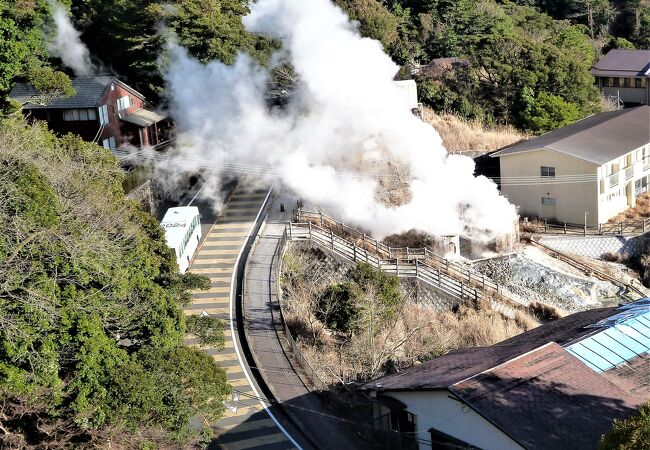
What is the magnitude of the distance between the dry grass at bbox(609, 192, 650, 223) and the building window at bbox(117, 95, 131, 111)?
19247 mm

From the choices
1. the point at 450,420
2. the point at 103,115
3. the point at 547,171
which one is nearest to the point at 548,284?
the point at 547,171

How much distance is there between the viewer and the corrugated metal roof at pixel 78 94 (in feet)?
106

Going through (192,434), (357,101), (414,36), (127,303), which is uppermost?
(414,36)

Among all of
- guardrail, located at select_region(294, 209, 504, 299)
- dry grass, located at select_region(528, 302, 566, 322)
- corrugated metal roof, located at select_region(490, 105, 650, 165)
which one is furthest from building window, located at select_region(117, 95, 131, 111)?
dry grass, located at select_region(528, 302, 566, 322)

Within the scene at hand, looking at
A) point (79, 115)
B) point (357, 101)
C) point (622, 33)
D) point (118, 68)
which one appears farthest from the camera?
point (622, 33)

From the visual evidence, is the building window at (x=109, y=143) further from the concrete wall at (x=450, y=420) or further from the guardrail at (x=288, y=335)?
the concrete wall at (x=450, y=420)

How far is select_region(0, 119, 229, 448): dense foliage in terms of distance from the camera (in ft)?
53.6

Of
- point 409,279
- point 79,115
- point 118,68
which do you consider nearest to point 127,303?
point 409,279

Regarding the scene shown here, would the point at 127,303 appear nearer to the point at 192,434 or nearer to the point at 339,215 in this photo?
the point at 192,434

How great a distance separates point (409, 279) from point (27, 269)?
13.7 m

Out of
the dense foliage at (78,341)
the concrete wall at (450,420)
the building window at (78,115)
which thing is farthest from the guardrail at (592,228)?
the dense foliage at (78,341)

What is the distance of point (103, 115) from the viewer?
1321 inches

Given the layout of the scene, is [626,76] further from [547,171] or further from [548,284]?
[548,284]

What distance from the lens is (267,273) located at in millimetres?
26781
